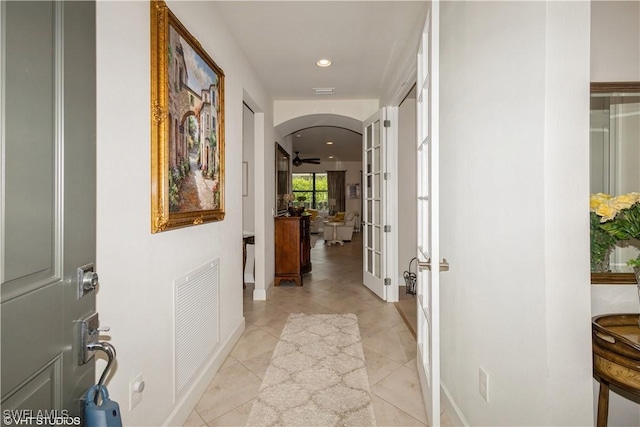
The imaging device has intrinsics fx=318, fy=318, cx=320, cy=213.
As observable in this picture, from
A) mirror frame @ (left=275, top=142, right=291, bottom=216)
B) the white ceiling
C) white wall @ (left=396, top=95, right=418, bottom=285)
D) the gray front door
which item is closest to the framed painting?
the white ceiling

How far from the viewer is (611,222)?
137 cm

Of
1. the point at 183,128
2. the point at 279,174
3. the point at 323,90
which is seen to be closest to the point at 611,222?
the point at 183,128

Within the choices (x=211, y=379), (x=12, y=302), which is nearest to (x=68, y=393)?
(x=12, y=302)

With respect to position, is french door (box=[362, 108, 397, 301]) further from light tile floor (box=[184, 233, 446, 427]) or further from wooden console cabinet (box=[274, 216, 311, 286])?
wooden console cabinet (box=[274, 216, 311, 286])

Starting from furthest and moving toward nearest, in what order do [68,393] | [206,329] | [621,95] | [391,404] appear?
[206,329], [391,404], [621,95], [68,393]

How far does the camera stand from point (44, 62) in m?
0.66


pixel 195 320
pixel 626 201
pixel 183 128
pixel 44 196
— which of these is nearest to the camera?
pixel 44 196

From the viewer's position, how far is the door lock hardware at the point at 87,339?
766mm

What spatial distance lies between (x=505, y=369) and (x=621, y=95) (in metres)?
1.48

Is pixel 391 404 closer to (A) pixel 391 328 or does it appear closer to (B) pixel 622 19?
(A) pixel 391 328

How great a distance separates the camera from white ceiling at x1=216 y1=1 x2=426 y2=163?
7.88ft

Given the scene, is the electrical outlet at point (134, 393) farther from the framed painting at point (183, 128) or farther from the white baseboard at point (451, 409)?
the white baseboard at point (451, 409)

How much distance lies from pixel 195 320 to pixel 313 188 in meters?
12.1

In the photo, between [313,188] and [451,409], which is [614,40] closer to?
[451,409]
